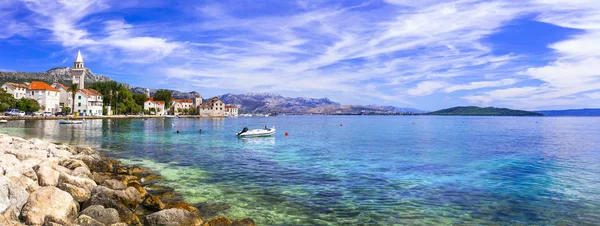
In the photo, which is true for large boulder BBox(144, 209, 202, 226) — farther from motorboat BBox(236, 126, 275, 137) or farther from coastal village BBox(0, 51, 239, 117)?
coastal village BBox(0, 51, 239, 117)

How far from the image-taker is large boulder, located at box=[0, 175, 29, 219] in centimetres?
996

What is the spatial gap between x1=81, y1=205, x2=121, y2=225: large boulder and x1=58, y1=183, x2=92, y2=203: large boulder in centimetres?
231

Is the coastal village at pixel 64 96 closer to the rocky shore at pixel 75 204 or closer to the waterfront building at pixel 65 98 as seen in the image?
the waterfront building at pixel 65 98

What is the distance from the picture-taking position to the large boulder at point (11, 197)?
32.7ft

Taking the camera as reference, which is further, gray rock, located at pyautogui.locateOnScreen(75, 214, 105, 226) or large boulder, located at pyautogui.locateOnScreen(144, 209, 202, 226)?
large boulder, located at pyautogui.locateOnScreen(144, 209, 202, 226)

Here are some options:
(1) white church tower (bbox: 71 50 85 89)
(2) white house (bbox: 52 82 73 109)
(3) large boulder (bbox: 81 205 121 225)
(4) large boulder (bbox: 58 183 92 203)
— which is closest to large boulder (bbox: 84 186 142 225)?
(4) large boulder (bbox: 58 183 92 203)

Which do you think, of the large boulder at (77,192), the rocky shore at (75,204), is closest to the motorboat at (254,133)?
the rocky shore at (75,204)

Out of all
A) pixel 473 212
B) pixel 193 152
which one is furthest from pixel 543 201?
pixel 193 152

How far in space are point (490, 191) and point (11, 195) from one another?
1970 cm

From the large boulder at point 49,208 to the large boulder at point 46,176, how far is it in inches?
129

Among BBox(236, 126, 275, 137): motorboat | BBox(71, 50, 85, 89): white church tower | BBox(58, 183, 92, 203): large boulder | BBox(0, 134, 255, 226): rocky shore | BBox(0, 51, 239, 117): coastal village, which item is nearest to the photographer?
BBox(0, 134, 255, 226): rocky shore

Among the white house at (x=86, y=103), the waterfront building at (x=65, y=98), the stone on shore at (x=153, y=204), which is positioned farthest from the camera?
the waterfront building at (x=65, y=98)

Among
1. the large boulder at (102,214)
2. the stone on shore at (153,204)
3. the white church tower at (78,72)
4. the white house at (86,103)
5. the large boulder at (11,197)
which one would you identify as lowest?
the stone on shore at (153,204)

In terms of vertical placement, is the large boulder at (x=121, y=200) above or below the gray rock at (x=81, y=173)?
below
